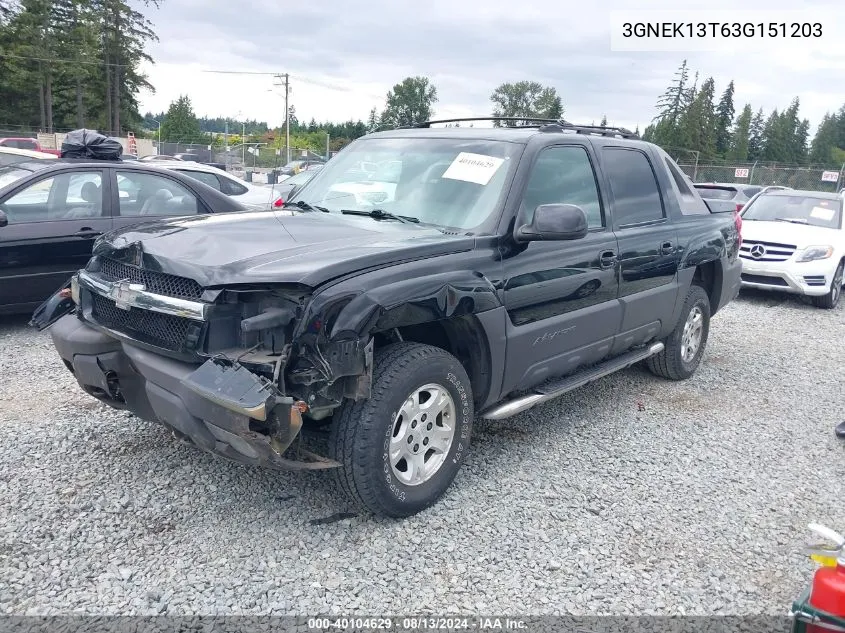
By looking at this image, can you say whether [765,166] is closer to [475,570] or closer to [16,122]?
[475,570]

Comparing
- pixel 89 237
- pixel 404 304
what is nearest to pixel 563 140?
pixel 404 304

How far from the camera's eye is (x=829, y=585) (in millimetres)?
1886

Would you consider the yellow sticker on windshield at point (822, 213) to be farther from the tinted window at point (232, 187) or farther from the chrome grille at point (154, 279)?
the chrome grille at point (154, 279)

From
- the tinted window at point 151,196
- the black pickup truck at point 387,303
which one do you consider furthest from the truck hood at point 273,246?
the tinted window at point 151,196

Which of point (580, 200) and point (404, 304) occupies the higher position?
point (580, 200)

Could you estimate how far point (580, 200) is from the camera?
441 centimetres

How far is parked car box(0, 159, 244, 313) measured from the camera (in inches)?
236

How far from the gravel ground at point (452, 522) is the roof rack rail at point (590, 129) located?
1981 mm

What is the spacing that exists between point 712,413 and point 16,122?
55556 mm

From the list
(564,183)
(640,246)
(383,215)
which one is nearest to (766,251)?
(640,246)

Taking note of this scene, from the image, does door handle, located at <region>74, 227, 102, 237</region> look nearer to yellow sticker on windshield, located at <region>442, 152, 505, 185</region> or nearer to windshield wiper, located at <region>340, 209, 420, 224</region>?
windshield wiper, located at <region>340, 209, 420, 224</region>

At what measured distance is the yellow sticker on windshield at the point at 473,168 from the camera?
398 cm

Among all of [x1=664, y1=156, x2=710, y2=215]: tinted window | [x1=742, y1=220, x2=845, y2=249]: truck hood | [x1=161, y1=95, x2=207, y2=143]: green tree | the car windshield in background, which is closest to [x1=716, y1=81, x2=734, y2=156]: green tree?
[x1=161, y1=95, x2=207, y2=143]: green tree

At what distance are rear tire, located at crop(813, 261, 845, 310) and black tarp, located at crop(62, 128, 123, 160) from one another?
939 cm
